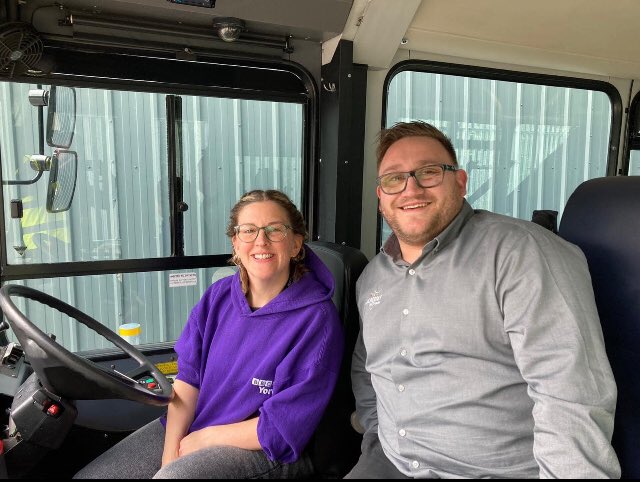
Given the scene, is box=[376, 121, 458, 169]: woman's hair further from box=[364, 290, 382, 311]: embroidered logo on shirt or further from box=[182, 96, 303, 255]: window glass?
box=[182, 96, 303, 255]: window glass

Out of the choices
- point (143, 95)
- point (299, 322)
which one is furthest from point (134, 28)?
point (299, 322)

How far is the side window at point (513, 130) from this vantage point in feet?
10.3

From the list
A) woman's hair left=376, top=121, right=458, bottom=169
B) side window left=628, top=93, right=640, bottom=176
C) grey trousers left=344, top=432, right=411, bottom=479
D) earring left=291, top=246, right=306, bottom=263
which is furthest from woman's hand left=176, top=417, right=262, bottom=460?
side window left=628, top=93, right=640, bottom=176

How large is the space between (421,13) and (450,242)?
1475mm

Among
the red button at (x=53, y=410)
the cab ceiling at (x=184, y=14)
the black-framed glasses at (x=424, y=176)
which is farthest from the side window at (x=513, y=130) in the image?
the red button at (x=53, y=410)

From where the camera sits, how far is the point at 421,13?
257cm

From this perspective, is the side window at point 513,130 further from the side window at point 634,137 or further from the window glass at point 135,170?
the window glass at point 135,170

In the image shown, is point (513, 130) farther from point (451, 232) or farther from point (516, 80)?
point (451, 232)

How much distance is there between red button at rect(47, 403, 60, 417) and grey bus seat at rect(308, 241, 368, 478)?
31.7 inches

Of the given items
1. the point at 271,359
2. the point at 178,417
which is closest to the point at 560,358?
the point at 271,359

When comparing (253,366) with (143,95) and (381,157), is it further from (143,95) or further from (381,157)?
(143,95)

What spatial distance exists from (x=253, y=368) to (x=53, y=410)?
0.62 m

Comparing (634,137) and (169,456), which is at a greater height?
(634,137)

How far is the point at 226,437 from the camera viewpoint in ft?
5.50
